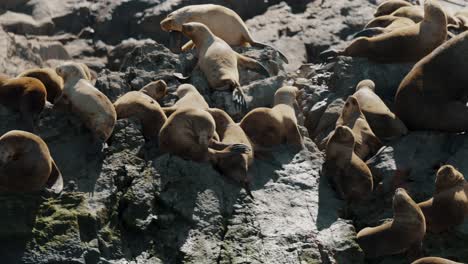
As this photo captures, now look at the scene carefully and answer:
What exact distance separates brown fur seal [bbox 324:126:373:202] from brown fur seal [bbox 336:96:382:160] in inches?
17.0

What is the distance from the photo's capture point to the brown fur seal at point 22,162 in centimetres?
1212

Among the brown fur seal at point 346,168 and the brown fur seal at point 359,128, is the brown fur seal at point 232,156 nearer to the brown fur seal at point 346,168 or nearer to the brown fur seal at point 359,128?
the brown fur seal at point 346,168

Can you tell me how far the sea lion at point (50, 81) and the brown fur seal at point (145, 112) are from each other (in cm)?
76

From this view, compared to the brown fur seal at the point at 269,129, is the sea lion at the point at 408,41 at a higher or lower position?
lower

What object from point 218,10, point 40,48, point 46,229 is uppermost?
point 46,229

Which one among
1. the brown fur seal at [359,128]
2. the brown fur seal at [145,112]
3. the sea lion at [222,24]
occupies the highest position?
the brown fur seal at [145,112]

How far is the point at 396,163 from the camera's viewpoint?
1386cm

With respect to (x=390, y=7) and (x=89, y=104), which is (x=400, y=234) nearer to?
(x=89, y=104)

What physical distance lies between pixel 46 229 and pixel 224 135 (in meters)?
2.73

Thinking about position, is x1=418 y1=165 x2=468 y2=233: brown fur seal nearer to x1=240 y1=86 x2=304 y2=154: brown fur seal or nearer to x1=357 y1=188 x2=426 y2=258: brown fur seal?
x1=357 y1=188 x2=426 y2=258: brown fur seal

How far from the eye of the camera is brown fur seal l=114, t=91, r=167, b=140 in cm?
1380

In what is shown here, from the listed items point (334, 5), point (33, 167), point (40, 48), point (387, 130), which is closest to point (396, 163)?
point (387, 130)

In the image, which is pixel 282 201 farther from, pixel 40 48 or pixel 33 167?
pixel 40 48

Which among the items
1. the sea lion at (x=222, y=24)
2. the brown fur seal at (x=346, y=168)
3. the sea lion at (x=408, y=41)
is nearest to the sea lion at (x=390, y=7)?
the sea lion at (x=408, y=41)
